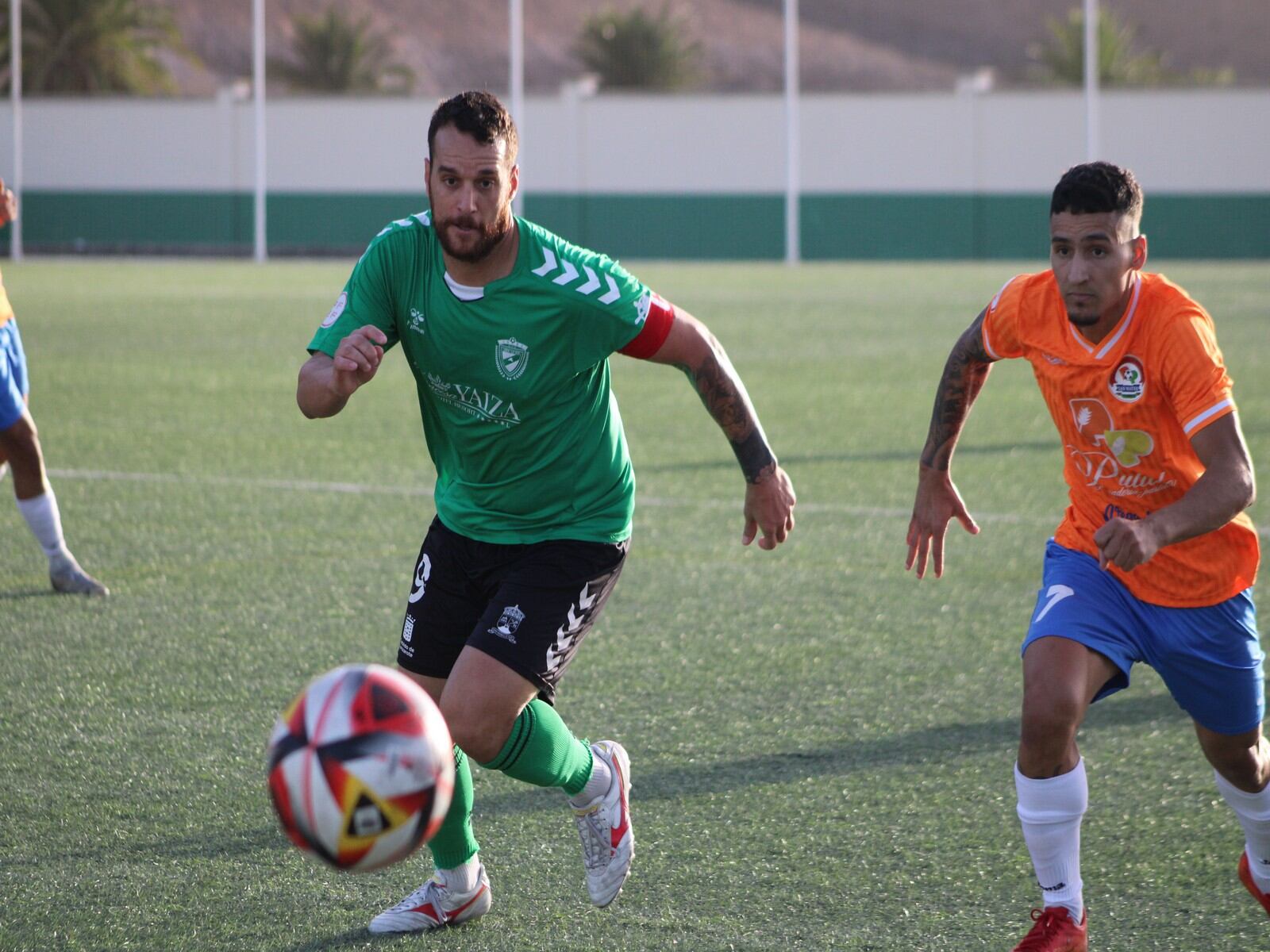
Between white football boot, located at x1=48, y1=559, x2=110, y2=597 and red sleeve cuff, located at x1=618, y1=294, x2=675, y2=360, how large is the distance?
12.4 feet

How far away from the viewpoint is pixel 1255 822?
382cm

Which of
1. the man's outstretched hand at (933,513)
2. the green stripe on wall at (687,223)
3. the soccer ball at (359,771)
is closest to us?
the soccer ball at (359,771)

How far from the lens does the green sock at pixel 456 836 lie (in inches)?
151

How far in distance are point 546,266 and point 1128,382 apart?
4.41ft

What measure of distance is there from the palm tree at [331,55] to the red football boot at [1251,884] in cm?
7472

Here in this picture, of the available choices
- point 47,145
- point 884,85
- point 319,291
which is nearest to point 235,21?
point 884,85

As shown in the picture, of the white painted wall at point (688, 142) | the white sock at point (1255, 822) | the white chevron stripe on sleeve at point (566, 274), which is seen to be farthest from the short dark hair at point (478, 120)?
the white painted wall at point (688, 142)

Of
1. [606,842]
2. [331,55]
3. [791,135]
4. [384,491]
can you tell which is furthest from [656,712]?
[331,55]

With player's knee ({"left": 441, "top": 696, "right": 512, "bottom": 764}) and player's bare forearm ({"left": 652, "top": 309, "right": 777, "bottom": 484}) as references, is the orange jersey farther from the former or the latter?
player's knee ({"left": 441, "top": 696, "right": 512, "bottom": 764})

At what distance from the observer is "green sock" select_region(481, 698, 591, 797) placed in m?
3.87

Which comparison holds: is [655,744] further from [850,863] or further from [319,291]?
[319,291]

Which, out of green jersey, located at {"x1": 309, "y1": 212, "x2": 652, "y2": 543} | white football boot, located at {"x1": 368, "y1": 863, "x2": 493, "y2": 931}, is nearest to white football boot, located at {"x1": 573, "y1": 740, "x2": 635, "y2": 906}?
white football boot, located at {"x1": 368, "y1": 863, "x2": 493, "y2": 931}

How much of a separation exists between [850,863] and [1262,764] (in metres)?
1.02

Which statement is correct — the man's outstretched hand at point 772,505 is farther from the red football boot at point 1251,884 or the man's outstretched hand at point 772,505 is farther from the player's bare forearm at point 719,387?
the red football boot at point 1251,884
